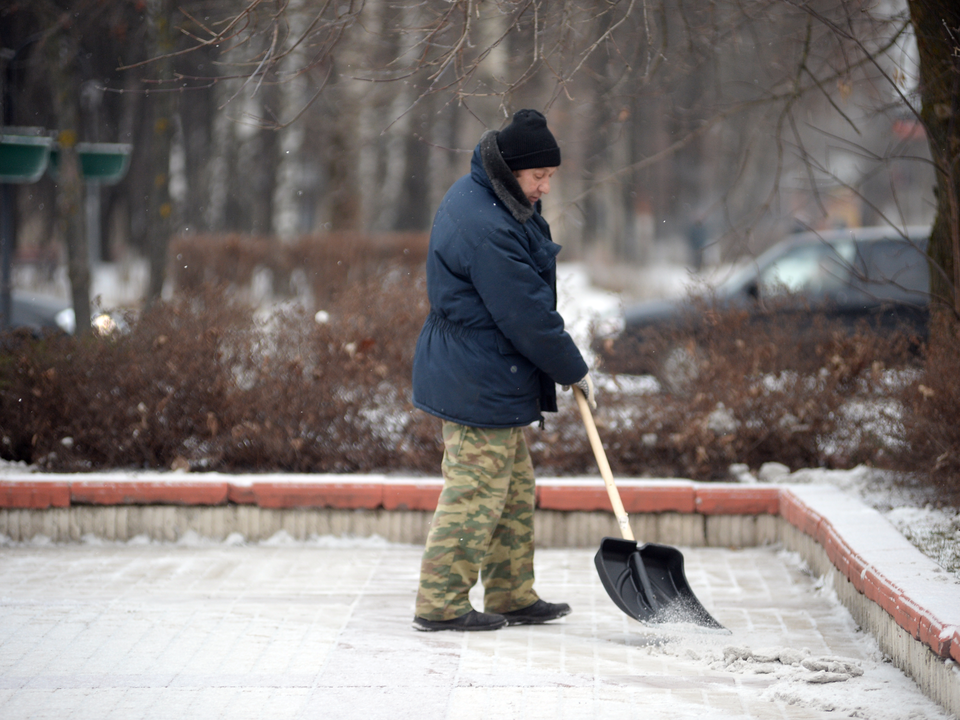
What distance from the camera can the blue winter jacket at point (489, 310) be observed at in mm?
3742

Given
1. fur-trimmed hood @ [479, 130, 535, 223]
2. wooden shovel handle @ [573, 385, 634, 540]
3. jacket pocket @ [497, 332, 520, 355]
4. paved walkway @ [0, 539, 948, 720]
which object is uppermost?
fur-trimmed hood @ [479, 130, 535, 223]

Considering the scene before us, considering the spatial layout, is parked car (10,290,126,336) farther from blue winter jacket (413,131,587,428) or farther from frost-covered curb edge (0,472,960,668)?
blue winter jacket (413,131,587,428)

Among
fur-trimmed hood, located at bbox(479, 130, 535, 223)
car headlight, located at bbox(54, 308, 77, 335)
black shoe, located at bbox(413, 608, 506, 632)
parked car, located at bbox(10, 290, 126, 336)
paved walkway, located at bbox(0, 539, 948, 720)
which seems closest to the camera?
paved walkway, located at bbox(0, 539, 948, 720)

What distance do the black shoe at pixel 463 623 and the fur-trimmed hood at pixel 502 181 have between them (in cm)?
153

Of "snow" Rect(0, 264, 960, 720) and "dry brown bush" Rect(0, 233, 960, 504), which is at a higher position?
"dry brown bush" Rect(0, 233, 960, 504)

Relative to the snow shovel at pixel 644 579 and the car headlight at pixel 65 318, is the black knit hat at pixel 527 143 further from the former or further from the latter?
A: the car headlight at pixel 65 318

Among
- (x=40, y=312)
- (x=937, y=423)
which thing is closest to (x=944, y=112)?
(x=937, y=423)

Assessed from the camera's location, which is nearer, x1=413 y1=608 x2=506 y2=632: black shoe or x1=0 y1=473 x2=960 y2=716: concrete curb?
x1=413 y1=608 x2=506 y2=632: black shoe

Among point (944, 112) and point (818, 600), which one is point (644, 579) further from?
point (944, 112)

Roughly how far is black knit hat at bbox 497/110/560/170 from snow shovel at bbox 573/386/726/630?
92 cm

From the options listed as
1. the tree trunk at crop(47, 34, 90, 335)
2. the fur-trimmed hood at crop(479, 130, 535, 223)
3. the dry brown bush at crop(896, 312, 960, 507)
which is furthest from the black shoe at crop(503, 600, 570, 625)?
the tree trunk at crop(47, 34, 90, 335)

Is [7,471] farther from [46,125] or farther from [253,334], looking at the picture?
[46,125]

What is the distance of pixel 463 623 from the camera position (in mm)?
3990

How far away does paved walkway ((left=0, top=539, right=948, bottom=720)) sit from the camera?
3.25 meters
